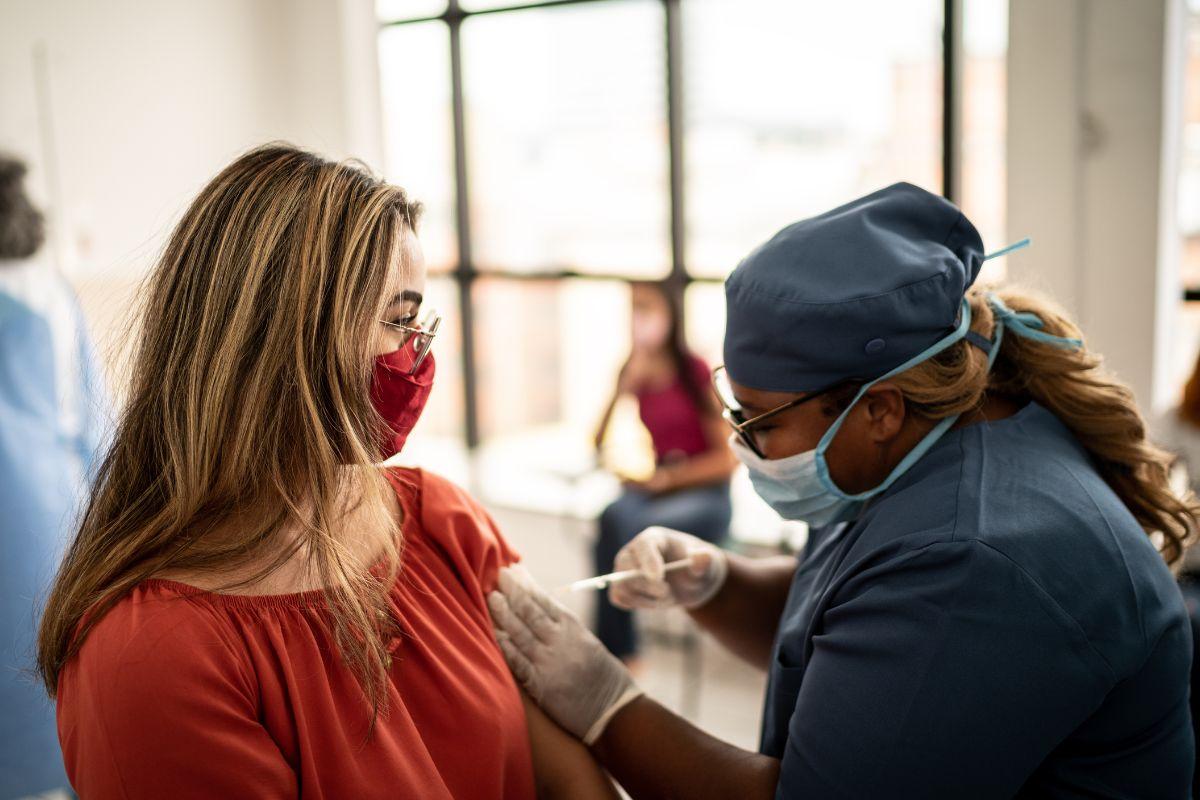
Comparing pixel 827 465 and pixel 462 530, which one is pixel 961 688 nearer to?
pixel 827 465

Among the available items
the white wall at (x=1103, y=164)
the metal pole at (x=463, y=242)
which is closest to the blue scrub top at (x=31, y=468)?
the metal pole at (x=463, y=242)

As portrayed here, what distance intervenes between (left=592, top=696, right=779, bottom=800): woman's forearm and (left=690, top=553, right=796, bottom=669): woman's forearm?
32cm

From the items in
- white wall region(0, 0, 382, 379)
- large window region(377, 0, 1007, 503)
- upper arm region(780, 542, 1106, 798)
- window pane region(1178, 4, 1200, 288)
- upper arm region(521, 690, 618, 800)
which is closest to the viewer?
upper arm region(780, 542, 1106, 798)

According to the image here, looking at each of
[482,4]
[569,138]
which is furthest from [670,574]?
[482,4]

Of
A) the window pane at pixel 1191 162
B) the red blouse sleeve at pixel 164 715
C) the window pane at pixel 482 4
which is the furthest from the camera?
the window pane at pixel 482 4

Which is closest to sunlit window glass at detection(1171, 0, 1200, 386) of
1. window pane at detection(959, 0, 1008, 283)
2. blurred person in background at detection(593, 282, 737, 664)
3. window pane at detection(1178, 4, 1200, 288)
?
window pane at detection(1178, 4, 1200, 288)

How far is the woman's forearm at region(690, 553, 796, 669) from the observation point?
5.67 feet

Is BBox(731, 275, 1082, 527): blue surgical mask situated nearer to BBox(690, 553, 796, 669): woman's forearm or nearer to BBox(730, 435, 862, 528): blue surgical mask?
BBox(730, 435, 862, 528): blue surgical mask

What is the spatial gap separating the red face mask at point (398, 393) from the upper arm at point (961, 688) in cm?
61

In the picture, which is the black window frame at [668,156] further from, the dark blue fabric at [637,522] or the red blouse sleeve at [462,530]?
the red blouse sleeve at [462,530]

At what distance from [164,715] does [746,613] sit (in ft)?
3.31

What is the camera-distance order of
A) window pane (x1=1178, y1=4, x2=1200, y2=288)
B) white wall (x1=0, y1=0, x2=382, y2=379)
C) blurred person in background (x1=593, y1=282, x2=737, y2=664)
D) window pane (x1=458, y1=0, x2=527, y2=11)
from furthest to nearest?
window pane (x1=458, y1=0, x2=527, y2=11), white wall (x1=0, y1=0, x2=382, y2=379), blurred person in background (x1=593, y1=282, x2=737, y2=664), window pane (x1=1178, y1=4, x2=1200, y2=288)

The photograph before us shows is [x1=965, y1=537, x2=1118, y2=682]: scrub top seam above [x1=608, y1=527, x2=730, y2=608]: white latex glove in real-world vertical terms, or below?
above

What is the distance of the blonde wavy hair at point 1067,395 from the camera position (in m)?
1.28
